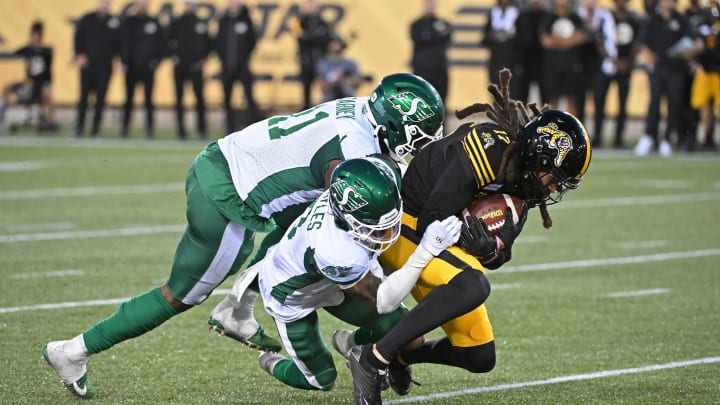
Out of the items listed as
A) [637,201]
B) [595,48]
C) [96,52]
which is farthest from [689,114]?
[96,52]

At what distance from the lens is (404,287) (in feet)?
15.2

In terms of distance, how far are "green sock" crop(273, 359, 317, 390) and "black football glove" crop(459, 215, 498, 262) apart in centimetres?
82

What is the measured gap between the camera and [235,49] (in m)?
18.3

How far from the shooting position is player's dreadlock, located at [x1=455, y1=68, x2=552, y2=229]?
15.8ft

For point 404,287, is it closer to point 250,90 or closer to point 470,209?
point 470,209

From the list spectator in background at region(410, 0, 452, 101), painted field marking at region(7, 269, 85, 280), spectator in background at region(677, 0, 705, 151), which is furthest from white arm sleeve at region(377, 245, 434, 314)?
spectator in background at region(410, 0, 452, 101)

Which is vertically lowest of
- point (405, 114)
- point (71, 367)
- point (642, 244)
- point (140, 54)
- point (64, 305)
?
point (140, 54)

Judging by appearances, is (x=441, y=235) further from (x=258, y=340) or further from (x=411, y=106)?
(x=258, y=340)

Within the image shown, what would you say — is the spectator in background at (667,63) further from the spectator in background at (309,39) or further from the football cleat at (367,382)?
the football cleat at (367,382)

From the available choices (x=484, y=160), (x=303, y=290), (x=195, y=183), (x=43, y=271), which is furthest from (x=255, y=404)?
(x=43, y=271)

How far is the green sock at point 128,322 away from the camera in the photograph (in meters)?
5.02

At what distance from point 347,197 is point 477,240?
553 millimetres

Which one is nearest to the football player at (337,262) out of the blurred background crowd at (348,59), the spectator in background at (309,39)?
the blurred background crowd at (348,59)

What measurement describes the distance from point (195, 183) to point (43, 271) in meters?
3.11
